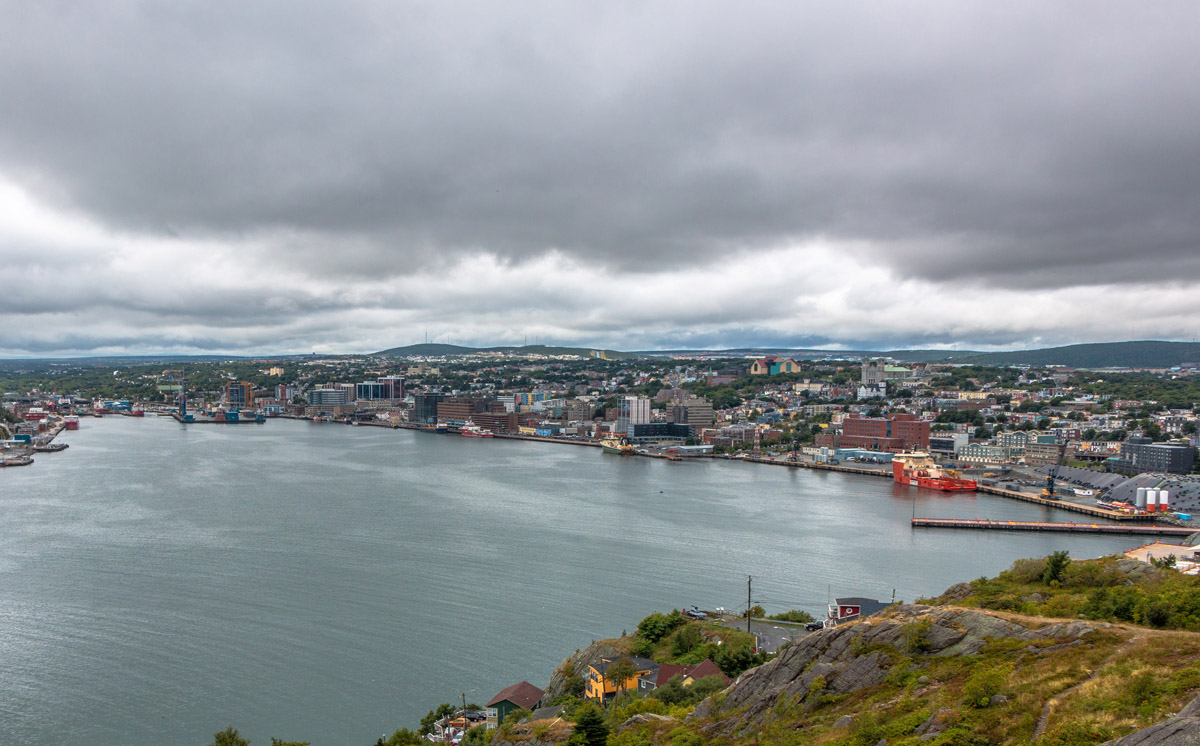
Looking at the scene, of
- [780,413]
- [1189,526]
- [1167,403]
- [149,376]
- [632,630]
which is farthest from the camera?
[149,376]

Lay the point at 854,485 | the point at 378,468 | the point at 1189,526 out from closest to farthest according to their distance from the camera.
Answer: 1. the point at 1189,526
2. the point at 854,485
3. the point at 378,468

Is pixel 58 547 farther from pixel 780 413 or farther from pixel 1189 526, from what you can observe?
pixel 780 413

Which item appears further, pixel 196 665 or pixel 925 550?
pixel 925 550

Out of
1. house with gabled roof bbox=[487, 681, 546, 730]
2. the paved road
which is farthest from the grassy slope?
the paved road

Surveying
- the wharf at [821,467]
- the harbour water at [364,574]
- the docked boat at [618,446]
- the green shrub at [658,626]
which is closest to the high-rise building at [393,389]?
the docked boat at [618,446]

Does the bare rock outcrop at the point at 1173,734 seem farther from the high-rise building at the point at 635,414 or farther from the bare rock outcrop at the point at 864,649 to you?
the high-rise building at the point at 635,414

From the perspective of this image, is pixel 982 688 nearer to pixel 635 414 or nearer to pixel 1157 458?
pixel 1157 458

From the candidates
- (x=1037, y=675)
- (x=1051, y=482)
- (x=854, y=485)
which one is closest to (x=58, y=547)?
(x=1037, y=675)

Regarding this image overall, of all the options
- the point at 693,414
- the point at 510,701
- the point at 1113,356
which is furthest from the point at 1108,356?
the point at 510,701
